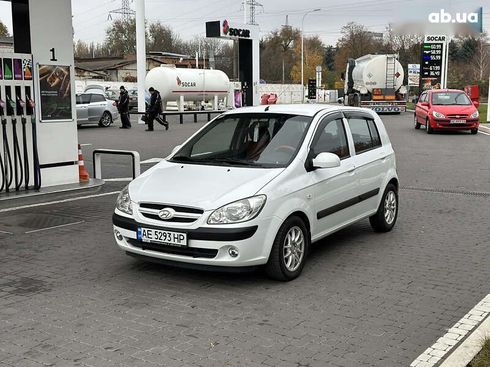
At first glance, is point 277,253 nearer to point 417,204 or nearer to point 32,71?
point 417,204

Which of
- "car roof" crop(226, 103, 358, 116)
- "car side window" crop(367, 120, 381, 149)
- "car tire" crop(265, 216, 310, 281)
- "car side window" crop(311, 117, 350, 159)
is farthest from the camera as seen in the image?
"car side window" crop(367, 120, 381, 149)

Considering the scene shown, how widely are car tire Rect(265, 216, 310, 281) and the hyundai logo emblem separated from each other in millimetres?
983

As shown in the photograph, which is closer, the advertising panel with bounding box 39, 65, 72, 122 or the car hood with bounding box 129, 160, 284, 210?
the car hood with bounding box 129, 160, 284, 210

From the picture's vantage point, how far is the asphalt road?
164 inches

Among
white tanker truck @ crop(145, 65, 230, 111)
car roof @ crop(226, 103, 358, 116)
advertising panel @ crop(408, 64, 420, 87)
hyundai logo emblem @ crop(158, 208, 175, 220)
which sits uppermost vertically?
advertising panel @ crop(408, 64, 420, 87)

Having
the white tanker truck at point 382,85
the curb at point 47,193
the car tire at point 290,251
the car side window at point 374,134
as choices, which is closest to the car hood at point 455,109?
the white tanker truck at point 382,85

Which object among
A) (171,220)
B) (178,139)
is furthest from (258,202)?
(178,139)

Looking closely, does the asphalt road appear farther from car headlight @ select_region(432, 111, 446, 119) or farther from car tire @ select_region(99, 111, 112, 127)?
car tire @ select_region(99, 111, 112, 127)

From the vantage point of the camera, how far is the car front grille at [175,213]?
207 inches

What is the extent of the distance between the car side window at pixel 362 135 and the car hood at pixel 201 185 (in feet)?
5.61

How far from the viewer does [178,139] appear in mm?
21812

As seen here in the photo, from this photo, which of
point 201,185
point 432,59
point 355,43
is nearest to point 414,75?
point 432,59

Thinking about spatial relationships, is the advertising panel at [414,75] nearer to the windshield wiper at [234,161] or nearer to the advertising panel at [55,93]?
the advertising panel at [55,93]

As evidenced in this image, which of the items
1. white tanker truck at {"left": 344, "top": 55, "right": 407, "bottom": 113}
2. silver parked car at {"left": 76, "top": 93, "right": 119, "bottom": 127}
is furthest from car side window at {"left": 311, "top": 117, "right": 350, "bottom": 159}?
white tanker truck at {"left": 344, "top": 55, "right": 407, "bottom": 113}
